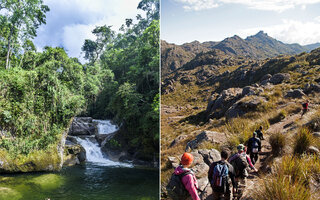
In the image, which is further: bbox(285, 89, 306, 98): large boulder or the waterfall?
the waterfall

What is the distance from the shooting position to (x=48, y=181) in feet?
25.9

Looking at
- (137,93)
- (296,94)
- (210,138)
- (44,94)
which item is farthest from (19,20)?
(296,94)

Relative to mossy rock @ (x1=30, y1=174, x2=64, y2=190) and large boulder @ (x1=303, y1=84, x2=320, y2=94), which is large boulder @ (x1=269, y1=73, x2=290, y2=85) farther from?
mossy rock @ (x1=30, y1=174, x2=64, y2=190)

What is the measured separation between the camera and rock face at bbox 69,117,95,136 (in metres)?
14.2

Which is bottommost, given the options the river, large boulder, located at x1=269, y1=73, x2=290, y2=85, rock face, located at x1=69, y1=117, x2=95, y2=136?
the river

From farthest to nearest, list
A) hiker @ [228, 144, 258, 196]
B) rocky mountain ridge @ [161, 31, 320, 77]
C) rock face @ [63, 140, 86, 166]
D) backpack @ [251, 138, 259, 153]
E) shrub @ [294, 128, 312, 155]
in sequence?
rocky mountain ridge @ [161, 31, 320, 77] → rock face @ [63, 140, 86, 166] → backpack @ [251, 138, 259, 153] → shrub @ [294, 128, 312, 155] → hiker @ [228, 144, 258, 196]

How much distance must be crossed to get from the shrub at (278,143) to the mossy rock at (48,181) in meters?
7.16

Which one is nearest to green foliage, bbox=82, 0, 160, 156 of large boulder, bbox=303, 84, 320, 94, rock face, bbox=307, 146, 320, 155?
rock face, bbox=307, 146, 320, 155

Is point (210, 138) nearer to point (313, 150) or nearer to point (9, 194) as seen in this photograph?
point (313, 150)

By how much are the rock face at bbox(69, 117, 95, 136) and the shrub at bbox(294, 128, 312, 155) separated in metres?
13.1

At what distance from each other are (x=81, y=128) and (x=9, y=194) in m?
8.15

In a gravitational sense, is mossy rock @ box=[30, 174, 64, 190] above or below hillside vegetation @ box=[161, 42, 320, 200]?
below

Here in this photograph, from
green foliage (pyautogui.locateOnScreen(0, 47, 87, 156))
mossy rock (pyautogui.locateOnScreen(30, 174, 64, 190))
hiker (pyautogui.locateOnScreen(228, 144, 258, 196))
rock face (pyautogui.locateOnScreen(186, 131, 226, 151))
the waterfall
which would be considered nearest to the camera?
hiker (pyautogui.locateOnScreen(228, 144, 258, 196))

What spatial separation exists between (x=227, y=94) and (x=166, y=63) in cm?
9798
